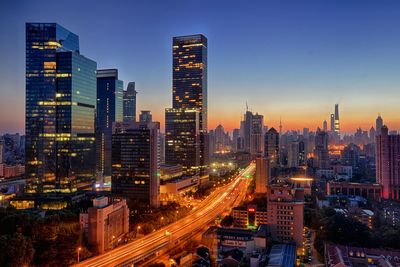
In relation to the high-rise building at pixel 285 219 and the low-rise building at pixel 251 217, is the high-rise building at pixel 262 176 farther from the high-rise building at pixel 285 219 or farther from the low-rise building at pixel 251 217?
the high-rise building at pixel 285 219

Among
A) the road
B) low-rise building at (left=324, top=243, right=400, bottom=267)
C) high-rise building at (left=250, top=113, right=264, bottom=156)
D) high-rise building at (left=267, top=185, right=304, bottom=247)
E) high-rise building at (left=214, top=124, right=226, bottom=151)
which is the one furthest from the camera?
high-rise building at (left=214, top=124, right=226, bottom=151)

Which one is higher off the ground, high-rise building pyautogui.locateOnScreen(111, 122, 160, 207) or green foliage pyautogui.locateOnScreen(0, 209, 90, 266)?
high-rise building pyautogui.locateOnScreen(111, 122, 160, 207)

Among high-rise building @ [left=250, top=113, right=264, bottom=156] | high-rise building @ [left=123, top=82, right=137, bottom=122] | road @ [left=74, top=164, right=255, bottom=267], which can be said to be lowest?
road @ [left=74, top=164, right=255, bottom=267]

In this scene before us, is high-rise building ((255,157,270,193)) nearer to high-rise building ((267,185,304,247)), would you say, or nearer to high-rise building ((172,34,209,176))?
high-rise building ((172,34,209,176))

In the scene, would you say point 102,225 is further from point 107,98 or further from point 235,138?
point 235,138

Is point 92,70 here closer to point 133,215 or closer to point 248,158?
point 133,215

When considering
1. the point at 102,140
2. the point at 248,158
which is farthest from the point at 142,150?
the point at 248,158

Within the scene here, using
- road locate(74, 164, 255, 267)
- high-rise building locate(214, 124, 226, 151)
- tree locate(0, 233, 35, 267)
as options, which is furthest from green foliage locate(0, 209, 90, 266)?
high-rise building locate(214, 124, 226, 151)

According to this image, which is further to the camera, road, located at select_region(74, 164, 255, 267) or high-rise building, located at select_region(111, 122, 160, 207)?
high-rise building, located at select_region(111, 122, 160, 207)
